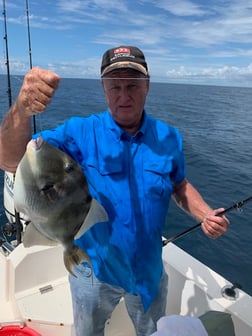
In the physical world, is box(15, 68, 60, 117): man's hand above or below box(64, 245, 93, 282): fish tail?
above

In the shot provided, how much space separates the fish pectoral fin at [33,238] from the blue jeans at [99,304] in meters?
0.72

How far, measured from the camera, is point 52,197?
1591 mm

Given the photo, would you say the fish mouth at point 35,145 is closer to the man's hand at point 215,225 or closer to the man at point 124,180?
the man at point 124,180

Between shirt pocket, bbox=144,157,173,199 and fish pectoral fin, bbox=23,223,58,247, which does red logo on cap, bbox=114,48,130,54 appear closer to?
shirt pocket, bbox=144,157,173,199

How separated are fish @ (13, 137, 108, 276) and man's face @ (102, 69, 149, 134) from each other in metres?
0.74

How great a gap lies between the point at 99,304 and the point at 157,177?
1.02 meters

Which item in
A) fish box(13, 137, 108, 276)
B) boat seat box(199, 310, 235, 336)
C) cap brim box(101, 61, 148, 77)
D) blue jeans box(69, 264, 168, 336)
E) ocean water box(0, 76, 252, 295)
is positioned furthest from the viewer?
ocean water box(0, 76, 252, 295)

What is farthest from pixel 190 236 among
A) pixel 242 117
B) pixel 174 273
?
pixel 242 117

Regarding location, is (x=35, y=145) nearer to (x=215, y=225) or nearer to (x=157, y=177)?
(x=157, y=177)

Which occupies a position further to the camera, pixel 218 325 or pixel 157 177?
pixel 157 177

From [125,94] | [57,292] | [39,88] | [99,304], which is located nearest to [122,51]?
[125,94]

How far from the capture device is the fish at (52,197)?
4.96 ft

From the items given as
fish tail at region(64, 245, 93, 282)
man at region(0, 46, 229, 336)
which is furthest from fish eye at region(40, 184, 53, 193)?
man at region(0, 46, 229, 336)

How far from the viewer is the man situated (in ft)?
7.36
